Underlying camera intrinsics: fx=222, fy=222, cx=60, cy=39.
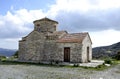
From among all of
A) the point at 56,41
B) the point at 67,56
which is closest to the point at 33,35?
the point at 56,41

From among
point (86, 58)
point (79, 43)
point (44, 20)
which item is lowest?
point (86, 58)

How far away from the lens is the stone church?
32719 millimetres

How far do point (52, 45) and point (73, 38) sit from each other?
360 cm

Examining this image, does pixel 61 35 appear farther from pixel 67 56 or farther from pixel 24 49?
pixel 24 49

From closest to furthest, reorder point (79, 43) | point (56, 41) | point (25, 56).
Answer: point (79, 43) < point (56, 41) < point (25, 56)

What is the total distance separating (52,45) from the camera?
34812 mm

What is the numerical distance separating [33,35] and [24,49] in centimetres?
290

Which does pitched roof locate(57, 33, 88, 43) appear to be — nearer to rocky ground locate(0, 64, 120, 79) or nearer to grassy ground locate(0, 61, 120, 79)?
grassy ground locate(0, 61, 120, 79)

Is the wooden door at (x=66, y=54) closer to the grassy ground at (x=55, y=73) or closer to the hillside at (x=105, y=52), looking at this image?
the grassy ground at (x=55, y=73)

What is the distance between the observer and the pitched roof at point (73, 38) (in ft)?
107

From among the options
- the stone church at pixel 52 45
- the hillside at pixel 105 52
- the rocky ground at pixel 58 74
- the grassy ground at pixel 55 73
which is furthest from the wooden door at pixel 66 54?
the hillside at pixel 105 52

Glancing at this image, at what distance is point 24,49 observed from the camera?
37.1 m

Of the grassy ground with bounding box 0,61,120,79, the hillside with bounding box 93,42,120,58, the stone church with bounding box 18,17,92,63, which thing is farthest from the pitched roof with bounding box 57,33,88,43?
the hillside with bounding box 93,42,120,58

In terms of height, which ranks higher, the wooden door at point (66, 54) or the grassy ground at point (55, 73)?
the wooden door at point (66, 54)
